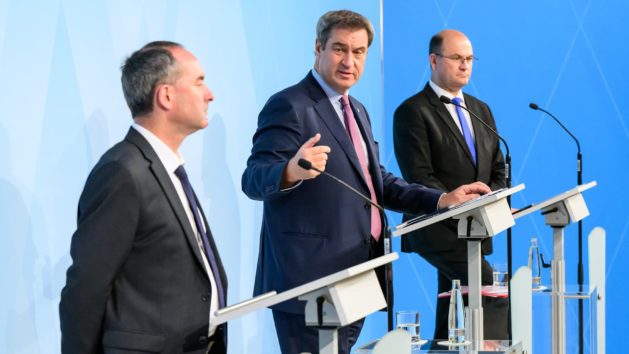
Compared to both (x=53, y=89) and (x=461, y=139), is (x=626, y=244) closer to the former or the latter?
(x=461, y=139)

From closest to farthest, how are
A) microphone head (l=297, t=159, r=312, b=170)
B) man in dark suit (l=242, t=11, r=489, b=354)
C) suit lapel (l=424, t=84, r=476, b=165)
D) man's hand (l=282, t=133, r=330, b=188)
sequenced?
microphone head (l=297, t=159, r=312, b=170) → man's hand (l=282, t=133, r=330, b=188) → man in dark suit (l=242, t=11, r=489, b=354) → suit lapel (l=424, t=84, r=476, b=165)

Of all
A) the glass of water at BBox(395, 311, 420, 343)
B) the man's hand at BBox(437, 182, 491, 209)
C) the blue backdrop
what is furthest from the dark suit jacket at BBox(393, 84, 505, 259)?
the glass of water at BBox(395, 311, 420, 343)

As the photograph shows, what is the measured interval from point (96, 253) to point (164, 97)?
492mm

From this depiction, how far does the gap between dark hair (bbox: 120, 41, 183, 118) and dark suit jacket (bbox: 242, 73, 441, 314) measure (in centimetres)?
71

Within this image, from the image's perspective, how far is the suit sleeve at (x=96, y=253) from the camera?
2434mm

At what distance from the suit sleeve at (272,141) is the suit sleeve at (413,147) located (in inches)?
42.8

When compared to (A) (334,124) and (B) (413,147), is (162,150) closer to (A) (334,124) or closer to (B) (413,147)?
(A) (334,124)

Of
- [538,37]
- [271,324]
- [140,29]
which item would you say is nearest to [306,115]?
[140,29]

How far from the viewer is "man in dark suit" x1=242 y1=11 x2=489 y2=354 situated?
3.43 m

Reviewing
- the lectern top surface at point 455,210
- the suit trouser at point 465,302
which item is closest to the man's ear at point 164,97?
the lectern top surface at point 455,210

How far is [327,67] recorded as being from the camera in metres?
3.64

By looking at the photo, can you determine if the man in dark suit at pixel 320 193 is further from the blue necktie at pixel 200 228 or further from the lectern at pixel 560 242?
the lectern at pixel 560 242

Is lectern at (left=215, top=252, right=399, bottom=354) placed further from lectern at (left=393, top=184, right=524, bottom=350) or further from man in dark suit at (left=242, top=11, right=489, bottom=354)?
man in dark suit at (left=242, top=11, right=489, bottom=354)

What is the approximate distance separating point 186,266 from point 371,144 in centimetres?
129
